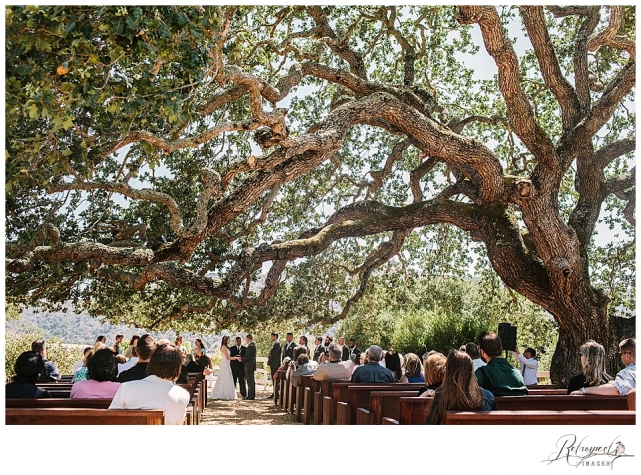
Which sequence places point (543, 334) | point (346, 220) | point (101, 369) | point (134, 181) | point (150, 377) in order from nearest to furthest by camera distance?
point (150, 377), point (101, 369), point (346, 220), point (134, 181), point (543, 334)

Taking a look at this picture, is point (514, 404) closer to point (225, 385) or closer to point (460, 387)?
point (460, 387)

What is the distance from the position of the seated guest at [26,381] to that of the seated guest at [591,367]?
4741 millimetres

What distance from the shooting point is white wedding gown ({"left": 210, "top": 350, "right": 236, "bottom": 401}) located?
46.9 ft

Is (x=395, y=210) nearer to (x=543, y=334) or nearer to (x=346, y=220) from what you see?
(x=346, y=220)

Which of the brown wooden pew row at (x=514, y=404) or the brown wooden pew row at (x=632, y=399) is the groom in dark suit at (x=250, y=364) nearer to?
the brown wooden pew row at (x=514, y=404)

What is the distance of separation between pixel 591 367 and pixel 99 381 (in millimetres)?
4323

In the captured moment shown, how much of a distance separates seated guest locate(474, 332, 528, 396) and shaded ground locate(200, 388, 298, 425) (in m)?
5.51

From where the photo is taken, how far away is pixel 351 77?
35.1 feet

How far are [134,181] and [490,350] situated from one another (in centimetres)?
952

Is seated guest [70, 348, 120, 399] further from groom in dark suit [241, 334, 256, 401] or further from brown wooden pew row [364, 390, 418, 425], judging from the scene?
groom in dark suit [241, 334, 256, 401]

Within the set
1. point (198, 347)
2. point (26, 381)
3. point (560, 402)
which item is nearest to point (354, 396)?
point (560, 402)

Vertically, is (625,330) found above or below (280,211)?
below

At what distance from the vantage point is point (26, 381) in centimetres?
556
